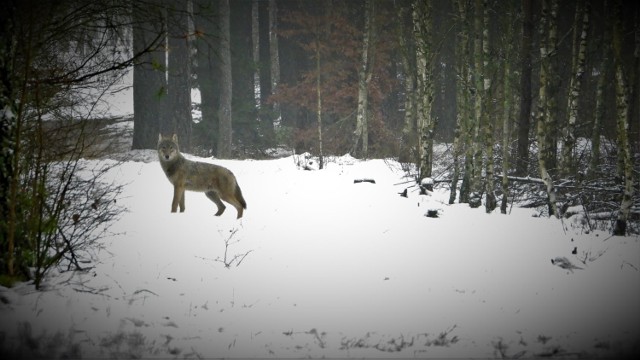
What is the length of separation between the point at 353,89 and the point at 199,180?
50.8 ft

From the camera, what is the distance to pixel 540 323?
3.96m

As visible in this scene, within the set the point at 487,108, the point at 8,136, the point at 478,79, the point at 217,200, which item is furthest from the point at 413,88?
the point at 8,136

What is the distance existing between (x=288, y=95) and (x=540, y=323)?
65.4 feet

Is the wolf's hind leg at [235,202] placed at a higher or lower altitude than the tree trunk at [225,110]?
lower

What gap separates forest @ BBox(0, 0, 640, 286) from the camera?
3.61 meters

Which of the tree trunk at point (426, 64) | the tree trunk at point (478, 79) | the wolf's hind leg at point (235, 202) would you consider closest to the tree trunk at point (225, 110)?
the tree trunk at point (426, 64)

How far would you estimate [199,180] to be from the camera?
737cm

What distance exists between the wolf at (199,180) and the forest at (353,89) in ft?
5.52

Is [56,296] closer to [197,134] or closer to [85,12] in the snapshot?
[85,12]

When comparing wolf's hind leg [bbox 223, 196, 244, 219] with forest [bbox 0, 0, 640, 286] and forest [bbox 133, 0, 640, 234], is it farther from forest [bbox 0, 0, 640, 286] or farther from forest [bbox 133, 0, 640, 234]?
forest [bbox 133, 0, 640, 234]

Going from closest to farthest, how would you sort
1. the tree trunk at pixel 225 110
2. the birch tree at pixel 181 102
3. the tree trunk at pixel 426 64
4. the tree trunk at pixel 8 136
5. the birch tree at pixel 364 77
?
the tree trunk at pixel 8 136
the tree trunk at pixel 426 64
the birch tree at pixel 181 102
the birch tree at pixel 364 77
the tree trunk at pixel 225 110

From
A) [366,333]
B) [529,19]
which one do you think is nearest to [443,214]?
[366,333]

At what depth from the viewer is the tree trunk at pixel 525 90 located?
1177 cm

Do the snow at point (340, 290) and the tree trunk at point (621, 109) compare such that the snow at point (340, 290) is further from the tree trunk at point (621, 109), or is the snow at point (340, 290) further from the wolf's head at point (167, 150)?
the wolf's head at point (167, 150)
